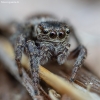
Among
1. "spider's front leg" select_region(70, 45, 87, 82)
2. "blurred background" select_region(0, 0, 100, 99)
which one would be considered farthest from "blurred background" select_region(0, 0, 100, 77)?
"spider's front leg" select_region(70, 45, 87, 82)

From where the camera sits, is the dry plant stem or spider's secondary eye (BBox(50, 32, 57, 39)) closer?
the dry plant stem

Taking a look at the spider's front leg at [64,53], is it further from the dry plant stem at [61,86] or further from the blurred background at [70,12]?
the blurred background at [70,12]

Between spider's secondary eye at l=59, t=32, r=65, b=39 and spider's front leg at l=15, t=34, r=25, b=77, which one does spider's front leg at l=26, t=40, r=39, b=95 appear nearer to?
spider's front leg at l=15, t=34, r=25, b=77

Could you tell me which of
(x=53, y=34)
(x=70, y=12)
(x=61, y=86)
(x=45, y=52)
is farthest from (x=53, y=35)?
(x=70, y=12)

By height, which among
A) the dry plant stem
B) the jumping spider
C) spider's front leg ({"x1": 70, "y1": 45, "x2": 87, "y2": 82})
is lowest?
the dry plant stem

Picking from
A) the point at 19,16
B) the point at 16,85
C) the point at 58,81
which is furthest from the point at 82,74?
the point at 19,16

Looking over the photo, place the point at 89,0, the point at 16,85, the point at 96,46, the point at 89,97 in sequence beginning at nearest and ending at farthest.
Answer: the point at 89,97, the point at 16,85, the point at 96,46, the point at 89,0

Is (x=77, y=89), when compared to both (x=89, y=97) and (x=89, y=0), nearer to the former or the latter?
(x=89, y=97)

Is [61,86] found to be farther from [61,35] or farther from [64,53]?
[61,35]
